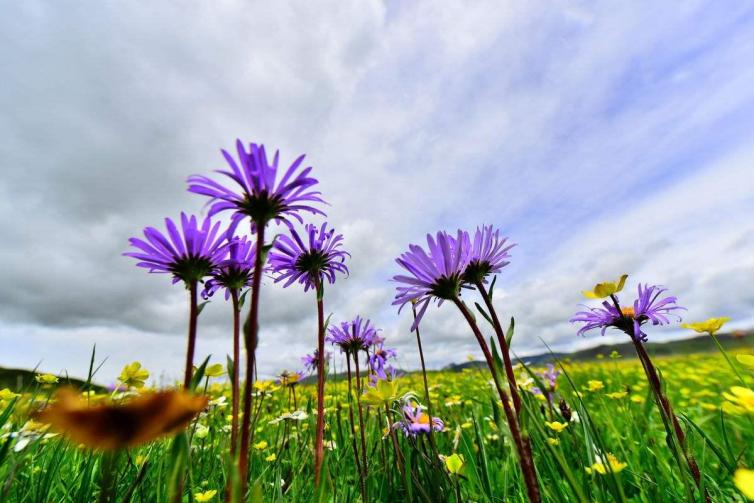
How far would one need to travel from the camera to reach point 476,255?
6.06ft

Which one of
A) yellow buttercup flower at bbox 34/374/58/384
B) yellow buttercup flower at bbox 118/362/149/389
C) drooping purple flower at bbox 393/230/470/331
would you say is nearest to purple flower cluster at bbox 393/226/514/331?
drooping purple flower at bbox 393/230/470/331

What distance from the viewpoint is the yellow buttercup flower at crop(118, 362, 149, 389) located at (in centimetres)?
238

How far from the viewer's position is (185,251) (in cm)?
156

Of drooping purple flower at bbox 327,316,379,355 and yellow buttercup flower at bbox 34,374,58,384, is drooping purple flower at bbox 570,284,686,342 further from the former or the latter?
yellow buttercup flower at bbox 34,374,58,384

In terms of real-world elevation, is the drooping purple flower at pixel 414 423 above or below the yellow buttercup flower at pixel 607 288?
below

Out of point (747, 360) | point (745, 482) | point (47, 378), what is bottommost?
point (745, 482)

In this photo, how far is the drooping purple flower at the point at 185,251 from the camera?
5.03 ft

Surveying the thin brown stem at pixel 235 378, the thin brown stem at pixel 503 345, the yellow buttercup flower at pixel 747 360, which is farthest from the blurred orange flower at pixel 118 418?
the yellow buttercup flower at pixel 747 360

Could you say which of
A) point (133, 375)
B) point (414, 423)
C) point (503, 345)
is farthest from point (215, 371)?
point (503, 345)

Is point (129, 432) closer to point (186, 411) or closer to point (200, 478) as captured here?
point (186, 411)

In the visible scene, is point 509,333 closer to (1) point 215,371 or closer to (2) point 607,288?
(2) point 607,288

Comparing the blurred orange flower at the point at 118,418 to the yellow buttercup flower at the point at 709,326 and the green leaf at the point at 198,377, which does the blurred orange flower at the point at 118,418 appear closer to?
the green leaf at the point at 198,377

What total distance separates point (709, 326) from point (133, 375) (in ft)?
11.7

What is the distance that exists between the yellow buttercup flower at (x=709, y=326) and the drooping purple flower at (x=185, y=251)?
104 inches
